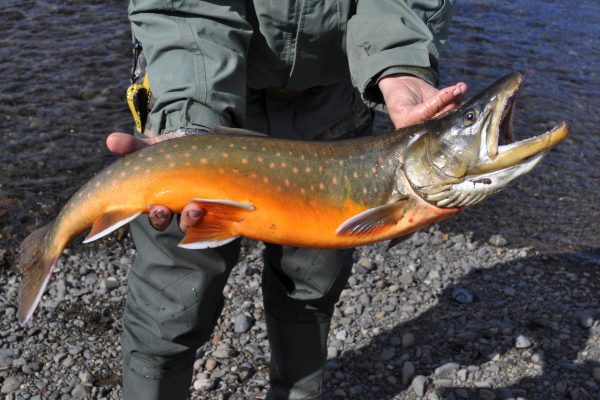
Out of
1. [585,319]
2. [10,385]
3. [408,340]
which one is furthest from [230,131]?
[585,319]

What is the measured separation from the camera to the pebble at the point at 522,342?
525cm

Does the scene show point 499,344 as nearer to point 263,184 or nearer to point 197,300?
point 197,300

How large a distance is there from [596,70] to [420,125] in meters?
8.41

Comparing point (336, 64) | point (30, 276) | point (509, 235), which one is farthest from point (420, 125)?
point (509, 235)

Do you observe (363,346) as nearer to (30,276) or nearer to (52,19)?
(30,276)

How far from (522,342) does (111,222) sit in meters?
3.13

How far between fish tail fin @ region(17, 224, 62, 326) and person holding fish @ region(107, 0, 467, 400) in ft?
1.28

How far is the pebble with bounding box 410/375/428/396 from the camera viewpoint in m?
4.89

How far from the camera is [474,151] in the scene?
2.93m

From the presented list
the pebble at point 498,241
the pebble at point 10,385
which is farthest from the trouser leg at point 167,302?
the pebble at point 498,241

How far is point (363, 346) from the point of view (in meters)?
5.30

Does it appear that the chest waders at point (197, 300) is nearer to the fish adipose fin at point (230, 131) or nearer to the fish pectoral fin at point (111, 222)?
the fish pectoral fin at point (111, 222)

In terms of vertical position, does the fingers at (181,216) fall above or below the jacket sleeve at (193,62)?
below

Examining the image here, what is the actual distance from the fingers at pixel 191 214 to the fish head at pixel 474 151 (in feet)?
2.54
